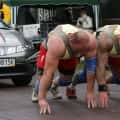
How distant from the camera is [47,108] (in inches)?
291

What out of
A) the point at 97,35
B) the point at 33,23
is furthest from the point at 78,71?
the point at 33,23

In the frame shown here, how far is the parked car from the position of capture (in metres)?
10.3

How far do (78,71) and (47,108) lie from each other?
3.76ft

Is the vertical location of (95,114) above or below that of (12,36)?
below

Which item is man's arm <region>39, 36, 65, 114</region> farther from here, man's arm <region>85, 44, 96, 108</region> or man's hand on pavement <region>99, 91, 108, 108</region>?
man's hand on pavement <region>99, 91, 108, 108</region>

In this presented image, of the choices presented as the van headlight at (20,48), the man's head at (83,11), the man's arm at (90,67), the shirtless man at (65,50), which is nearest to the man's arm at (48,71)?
the shirtless man at (65,50)

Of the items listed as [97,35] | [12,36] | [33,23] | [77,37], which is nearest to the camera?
[77,37]

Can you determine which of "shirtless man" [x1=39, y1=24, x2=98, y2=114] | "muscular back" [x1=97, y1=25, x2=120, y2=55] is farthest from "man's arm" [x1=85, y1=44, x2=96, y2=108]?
"muscular back" [x1=97, y1=25, x2=120, y2=55]

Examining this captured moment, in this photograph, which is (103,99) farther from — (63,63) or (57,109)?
(63,63)

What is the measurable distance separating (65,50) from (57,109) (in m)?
0.94

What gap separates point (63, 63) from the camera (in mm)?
8406

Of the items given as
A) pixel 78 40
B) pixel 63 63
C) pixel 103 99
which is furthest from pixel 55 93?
pixel 78 40

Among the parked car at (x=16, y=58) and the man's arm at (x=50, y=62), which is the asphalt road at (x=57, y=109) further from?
the parked car at (x=16, y=58)

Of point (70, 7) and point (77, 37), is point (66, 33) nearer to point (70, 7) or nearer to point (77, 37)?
point (77, 37)
